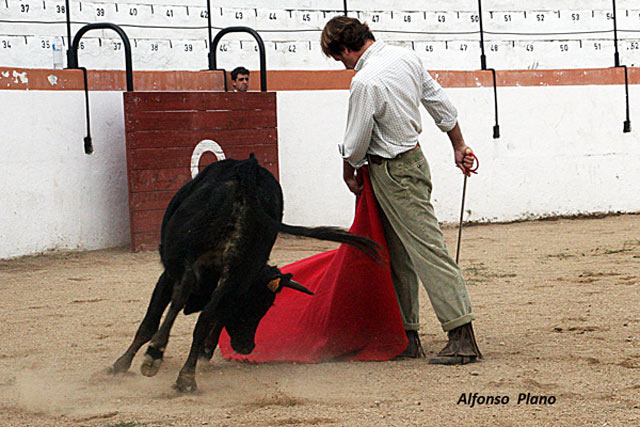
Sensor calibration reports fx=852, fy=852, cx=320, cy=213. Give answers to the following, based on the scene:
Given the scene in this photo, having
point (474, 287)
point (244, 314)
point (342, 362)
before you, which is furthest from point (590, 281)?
point (244, 314)

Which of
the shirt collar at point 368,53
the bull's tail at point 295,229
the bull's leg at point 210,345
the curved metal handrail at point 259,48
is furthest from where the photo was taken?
the curved metal handrail at point 259,48

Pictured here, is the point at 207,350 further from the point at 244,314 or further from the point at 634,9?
the point at 634,9

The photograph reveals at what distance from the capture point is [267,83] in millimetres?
7965

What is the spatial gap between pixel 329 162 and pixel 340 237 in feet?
15.6

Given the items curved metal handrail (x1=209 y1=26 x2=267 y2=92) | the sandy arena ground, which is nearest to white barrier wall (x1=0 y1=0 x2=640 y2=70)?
curved metal handrail (x1=209 y1=26 x2=267 y2=92)

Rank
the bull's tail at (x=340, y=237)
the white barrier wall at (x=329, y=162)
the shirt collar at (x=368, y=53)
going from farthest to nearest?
1. the white barrier wall at (x=329, y=162)
2. the shirt collar at (x=368, y=53)
3. the bull's tail at (x=340, y=237)

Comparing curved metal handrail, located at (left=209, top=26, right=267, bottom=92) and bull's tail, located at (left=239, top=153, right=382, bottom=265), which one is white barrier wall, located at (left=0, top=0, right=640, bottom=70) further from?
bull's tail, located at (left=239, top=153, right=382, bottom=265)

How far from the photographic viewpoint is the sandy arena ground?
106 inches

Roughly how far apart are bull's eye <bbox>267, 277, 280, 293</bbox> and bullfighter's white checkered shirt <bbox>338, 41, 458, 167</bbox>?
57cm

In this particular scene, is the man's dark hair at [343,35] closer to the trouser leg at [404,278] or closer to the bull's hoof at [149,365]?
the trouser leg at [404,278]

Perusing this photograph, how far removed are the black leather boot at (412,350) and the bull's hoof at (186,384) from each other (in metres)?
0.92

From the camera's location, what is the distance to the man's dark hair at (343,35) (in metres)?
3.38

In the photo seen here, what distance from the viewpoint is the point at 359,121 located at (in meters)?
3.33

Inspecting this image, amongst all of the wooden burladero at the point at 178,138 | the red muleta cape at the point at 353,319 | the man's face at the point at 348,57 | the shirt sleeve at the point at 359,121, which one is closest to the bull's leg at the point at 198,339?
the red muleta cape at the point at 353,319
